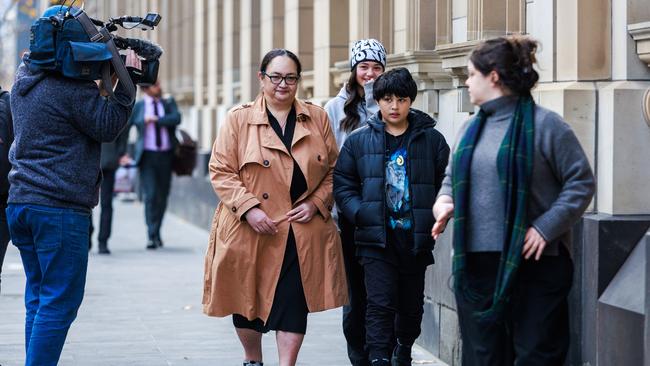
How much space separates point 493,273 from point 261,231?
1.94m

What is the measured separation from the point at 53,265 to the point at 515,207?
7.98 feet

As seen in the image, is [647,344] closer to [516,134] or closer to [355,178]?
[516,134]

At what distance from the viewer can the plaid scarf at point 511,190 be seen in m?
5.27

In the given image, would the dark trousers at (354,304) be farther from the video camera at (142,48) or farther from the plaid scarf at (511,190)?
the plaid scarf at (511,190)

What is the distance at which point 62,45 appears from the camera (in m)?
6.46

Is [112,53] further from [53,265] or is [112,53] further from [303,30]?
[303,30]

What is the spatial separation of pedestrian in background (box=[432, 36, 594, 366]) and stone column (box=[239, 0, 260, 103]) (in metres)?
12.6

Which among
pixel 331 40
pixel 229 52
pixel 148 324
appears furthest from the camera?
pixel 229 52

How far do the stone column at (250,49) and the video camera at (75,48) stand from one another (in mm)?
11206

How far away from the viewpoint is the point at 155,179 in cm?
1603

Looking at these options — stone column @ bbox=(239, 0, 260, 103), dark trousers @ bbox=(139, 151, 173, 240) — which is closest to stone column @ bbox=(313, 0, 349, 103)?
dark trousers @ bbox=(139, 151, 173, 240)

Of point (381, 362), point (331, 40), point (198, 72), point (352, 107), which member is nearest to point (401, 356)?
point (381, 362)

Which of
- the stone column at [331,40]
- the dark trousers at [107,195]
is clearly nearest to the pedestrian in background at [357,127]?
the stone column at [331,40]

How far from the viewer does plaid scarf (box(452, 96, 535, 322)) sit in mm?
5273
